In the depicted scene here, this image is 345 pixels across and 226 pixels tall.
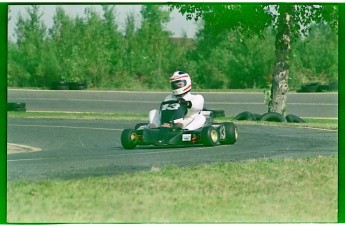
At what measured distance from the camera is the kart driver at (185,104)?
16.5 meters

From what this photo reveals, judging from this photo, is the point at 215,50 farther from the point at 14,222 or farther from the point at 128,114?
the point at 14,222

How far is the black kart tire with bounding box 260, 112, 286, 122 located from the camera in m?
19.0

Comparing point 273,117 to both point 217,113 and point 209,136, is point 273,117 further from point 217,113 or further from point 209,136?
point 209,136

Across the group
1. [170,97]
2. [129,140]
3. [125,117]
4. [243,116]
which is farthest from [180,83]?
[243,116]

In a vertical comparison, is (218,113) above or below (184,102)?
below

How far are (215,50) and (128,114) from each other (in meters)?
1.98

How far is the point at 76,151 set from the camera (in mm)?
16125

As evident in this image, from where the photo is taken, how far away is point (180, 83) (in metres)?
16.4

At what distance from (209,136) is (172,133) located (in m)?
0.64

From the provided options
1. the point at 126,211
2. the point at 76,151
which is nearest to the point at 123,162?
the point at 76,151

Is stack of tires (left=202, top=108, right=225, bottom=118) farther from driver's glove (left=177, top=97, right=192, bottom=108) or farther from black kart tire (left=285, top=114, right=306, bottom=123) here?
black kart tire (left=285, top=114, right=306, bottom=123)

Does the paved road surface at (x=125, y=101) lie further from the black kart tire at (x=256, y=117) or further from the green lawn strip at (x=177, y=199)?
the green lawn strip at (x=177, y=199)

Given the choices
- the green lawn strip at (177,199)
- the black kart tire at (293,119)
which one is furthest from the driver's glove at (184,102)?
the black kart tire at (293,119)

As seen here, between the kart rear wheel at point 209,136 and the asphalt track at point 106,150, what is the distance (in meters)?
0.11
